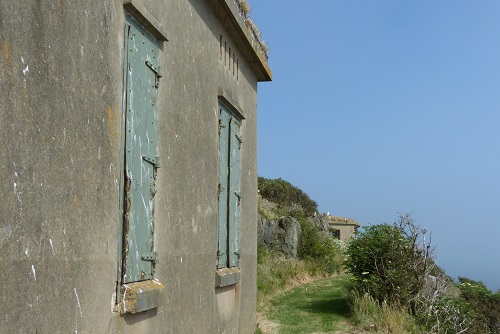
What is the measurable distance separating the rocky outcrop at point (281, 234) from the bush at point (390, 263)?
8.04 m

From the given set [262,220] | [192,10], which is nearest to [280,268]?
[262,220]

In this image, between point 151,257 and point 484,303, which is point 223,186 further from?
point 484,303

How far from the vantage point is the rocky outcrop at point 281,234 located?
20.3m

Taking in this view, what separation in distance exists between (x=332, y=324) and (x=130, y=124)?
24.1ft

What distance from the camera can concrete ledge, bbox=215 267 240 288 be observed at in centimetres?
668

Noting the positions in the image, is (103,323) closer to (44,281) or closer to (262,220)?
(44,281)

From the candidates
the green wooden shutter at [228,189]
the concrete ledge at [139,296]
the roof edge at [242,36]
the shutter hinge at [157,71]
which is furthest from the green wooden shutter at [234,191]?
the concrete ledge at [139,296]

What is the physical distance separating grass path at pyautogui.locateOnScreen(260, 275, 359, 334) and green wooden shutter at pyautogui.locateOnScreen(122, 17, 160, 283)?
237 inches

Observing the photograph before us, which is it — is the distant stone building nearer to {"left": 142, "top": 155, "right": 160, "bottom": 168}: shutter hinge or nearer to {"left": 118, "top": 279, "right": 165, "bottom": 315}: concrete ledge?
{"left": 142, "top": 155, "right": 160, "bottom": 168}: shutter hinge

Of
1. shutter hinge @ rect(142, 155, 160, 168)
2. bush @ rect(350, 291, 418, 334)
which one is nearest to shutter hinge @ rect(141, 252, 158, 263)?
shutter hinge @ rect(142, 155, 160, 168)

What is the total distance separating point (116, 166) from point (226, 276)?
10.3 feet

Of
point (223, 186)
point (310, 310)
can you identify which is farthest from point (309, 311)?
point (223, 186)

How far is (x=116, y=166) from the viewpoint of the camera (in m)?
4.07

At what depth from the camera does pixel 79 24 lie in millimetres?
3551
